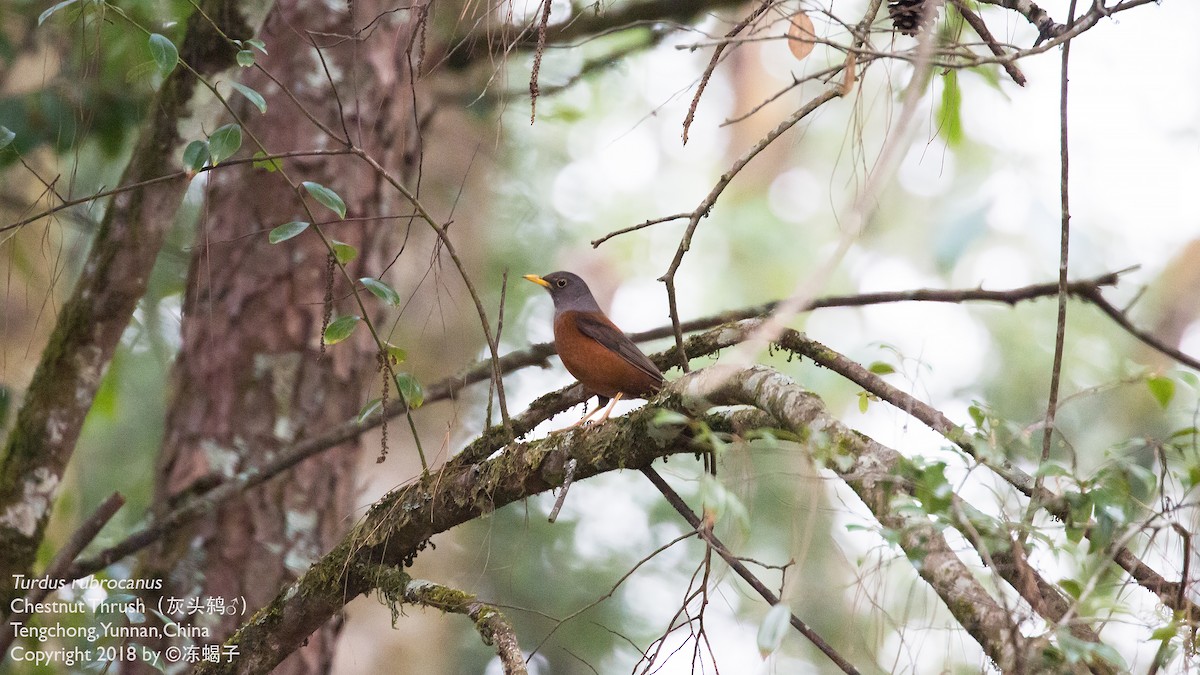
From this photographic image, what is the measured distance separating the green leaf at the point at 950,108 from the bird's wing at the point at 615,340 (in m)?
1.54

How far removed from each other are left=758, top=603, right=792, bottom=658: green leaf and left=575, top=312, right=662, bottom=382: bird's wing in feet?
8.08

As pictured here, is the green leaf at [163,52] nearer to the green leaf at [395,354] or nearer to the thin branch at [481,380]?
the green leaf at [395,354]

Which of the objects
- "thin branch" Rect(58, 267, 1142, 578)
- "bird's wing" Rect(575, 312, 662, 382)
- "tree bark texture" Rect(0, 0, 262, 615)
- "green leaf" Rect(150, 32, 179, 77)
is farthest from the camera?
"bird's wing" Rect(575, 312, 662, 382)

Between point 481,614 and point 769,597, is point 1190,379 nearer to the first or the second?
point 769,597

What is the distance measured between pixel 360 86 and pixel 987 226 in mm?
5567

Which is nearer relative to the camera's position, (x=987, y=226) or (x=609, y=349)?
(x=609, y=349)

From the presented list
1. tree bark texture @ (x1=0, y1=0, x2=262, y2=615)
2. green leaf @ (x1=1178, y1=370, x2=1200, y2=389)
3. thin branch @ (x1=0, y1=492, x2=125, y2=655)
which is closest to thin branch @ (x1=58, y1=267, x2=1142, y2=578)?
thin branch @ (x1=0, y1=492, x2=125, y2=655)

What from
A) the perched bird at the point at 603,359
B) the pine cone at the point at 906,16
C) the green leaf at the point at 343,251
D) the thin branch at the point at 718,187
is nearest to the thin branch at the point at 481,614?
the thin branch at the point at 718,187

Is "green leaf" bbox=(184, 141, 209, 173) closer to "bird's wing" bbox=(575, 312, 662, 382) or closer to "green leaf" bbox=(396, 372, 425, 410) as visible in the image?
"green leaf" bbox=(396, 372, 425, 410)

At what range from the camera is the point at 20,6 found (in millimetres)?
5672

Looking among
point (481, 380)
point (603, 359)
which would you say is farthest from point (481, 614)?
point (603, 359)

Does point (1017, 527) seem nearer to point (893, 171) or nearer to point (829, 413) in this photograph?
point (829, 413)

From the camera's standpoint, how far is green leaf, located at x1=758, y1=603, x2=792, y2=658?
5.90 feet

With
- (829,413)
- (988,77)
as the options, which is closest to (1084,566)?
(829,413)
